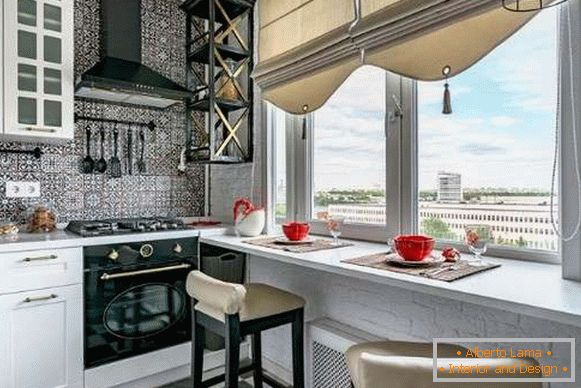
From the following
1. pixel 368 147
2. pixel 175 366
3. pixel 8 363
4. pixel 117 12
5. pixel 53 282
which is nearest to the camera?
pixel 8 363

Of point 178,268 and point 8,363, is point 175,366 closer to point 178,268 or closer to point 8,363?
point 178,268

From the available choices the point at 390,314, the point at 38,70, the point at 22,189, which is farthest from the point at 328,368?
the point at 38,70

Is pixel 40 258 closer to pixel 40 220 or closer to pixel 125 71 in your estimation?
pixel 40 220

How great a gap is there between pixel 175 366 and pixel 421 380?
6.04ft

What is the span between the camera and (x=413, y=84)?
1.78 m

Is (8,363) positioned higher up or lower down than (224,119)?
lower down

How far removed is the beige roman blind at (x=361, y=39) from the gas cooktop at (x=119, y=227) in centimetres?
102

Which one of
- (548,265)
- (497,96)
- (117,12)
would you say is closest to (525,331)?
(548,265)

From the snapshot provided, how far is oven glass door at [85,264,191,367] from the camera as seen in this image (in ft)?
6.57

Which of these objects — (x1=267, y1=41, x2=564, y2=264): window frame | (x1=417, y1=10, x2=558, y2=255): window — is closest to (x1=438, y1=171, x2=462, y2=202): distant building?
(x1=417, y1=10, x2=558, y2=255): window

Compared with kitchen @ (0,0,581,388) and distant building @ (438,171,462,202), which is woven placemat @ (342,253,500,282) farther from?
distant building @ (438,171,462,202)

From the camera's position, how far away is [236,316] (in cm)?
152

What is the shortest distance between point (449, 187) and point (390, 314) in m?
0.63

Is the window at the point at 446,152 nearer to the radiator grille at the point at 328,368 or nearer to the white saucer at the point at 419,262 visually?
the white saucer at the point at 419,262
